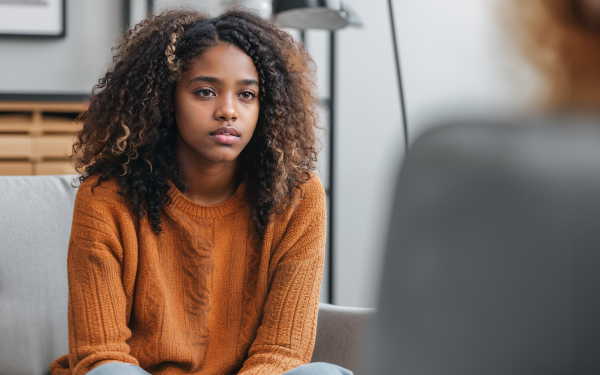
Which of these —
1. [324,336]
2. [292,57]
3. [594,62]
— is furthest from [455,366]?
[324,336]

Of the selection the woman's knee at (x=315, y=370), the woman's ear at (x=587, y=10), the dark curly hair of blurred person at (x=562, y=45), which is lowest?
the woman's knee at (x=315, y=370)

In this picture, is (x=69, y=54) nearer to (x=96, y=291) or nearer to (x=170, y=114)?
(x=170, y=114)

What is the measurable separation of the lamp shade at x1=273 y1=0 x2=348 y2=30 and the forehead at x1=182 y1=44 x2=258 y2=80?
60cm

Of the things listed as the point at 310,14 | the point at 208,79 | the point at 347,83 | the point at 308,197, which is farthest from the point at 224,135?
the point at 347,83

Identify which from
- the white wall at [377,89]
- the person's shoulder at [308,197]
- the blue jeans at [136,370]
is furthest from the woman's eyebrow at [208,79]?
the white wall at [377,89]

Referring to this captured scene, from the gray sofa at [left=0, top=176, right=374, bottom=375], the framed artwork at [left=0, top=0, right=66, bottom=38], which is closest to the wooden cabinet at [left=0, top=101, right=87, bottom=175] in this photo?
the framed artwork at [left=0, top=0, right=66, bottom=38]

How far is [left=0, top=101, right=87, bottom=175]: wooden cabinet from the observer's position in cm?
198

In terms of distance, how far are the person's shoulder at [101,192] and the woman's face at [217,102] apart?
6.7 inches

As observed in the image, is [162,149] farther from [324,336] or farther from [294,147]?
[324,336]

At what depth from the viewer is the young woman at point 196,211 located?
101 centimetres

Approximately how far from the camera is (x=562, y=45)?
0.23m

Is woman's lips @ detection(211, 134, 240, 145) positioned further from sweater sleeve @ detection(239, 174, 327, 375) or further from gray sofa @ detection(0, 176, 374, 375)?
gray sofa @ detection(0, 176, 374, 375)

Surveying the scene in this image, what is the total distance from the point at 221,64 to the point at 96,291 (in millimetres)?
478

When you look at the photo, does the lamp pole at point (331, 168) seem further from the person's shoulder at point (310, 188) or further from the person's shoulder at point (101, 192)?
the person's shoulder at point (101, 192)
